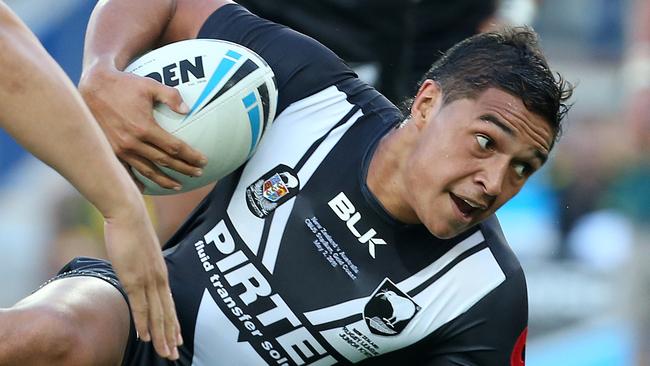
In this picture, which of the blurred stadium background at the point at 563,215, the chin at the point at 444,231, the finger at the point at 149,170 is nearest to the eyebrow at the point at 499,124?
the chin at the point at 444,231

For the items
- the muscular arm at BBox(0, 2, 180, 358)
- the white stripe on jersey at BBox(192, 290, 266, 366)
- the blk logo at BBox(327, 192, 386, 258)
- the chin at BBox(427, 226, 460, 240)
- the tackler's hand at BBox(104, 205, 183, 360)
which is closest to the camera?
the muscular arm at BBox(0, 2, 180, 358)

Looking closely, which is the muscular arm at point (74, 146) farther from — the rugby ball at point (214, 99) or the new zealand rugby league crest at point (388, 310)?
the new zealand rugby league crest at point (388, 310)

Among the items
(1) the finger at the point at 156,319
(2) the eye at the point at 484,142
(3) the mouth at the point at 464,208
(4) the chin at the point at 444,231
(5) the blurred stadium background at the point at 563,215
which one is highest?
(2) the eye at the point at 484,142

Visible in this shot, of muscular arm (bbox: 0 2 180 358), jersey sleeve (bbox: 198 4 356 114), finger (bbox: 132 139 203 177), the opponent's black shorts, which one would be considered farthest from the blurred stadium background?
muscular arm (bbox: 0 2 180 358)

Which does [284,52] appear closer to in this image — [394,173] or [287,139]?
[287,139]

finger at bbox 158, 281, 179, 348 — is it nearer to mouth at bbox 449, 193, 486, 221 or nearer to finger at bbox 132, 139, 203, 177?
finger at bbox 132, 139, 203, 177

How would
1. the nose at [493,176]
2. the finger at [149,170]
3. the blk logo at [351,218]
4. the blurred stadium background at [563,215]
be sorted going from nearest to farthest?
the nose at [493,176] < the finger at [149,170] < the blk logo at [351,218] < the blurred stadium background at [563,215]

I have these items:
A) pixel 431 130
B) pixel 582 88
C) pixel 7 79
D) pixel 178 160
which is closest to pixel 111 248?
pixel 7 79

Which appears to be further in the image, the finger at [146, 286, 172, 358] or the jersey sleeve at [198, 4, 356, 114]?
the jersey sleeve at [198, 4, 356, 114]

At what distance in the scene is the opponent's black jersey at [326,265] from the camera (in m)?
3.80

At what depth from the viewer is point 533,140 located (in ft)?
11.7

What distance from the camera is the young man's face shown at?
11.6 feet

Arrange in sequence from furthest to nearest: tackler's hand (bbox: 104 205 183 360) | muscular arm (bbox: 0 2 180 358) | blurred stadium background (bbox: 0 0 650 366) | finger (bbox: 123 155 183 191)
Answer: blurred stadium background (bbox: 0 0 650 366), finger (bbox: 123 155 183 191), tackler's hand (bbox: 104 205 183 360), muscular arm (bbox: 0 2 180 358)

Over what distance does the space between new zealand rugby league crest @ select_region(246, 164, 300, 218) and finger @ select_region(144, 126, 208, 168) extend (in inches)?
12.1
